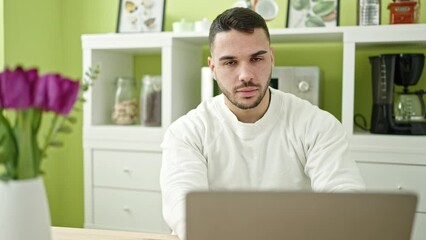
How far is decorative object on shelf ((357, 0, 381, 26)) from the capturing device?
7.50 feet

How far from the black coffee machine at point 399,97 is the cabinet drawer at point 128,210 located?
118cm

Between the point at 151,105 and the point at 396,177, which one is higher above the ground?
the point at 151,105

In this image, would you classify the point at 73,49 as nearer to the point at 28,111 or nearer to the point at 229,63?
the point at 229,63

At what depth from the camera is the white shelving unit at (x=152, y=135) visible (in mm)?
2219

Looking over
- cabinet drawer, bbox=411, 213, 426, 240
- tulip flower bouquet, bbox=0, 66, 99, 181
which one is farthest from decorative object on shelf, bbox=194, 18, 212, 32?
tulip flower bouquet, bbox=0, 66, 99, 181

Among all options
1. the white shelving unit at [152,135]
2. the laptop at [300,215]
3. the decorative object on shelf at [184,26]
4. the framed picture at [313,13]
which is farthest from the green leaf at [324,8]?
the laptop at [300,215]

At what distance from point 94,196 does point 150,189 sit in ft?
1.16

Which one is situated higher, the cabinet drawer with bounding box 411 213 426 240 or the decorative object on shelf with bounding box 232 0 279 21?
the decorative object on shelf with bounding box 232 0 279 21

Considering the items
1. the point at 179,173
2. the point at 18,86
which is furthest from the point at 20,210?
the point at 179,173

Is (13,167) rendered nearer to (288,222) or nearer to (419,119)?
(288,222)

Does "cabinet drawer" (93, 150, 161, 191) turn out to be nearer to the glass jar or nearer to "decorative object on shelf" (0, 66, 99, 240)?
the glass jar

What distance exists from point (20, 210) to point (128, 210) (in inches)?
75.6

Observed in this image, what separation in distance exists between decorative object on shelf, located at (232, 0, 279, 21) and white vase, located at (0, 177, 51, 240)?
1.99 meters

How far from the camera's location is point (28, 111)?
724mm
